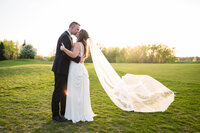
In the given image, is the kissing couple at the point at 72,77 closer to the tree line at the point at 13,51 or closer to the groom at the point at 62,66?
the groom at the point at 62,66

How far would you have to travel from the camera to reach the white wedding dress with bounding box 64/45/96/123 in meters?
3.89

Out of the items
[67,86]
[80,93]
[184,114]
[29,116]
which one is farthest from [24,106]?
[184,114]

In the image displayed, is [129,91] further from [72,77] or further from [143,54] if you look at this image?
[143,54]

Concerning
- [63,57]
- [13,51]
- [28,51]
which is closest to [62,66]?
[63,57]

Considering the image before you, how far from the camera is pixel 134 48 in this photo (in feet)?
254

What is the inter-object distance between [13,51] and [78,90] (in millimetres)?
64594

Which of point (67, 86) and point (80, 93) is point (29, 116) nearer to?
point (67, 86)

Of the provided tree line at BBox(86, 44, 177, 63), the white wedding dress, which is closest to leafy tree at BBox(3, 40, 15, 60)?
tree line at BBox(86, 44, 177, 63)

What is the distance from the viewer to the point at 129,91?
5.02m

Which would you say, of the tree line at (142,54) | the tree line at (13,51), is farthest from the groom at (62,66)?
the tree line at (142,54)

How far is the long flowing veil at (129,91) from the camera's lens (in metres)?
4.68

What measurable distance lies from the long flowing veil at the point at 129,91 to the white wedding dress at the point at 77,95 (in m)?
0.86

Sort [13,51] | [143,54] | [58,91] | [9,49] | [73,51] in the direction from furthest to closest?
1. [143,54]
2. [13,51]
3. [9,49]
4. [58,91]
5. [73,51]

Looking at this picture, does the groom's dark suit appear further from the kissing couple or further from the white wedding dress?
the white wedding dress
